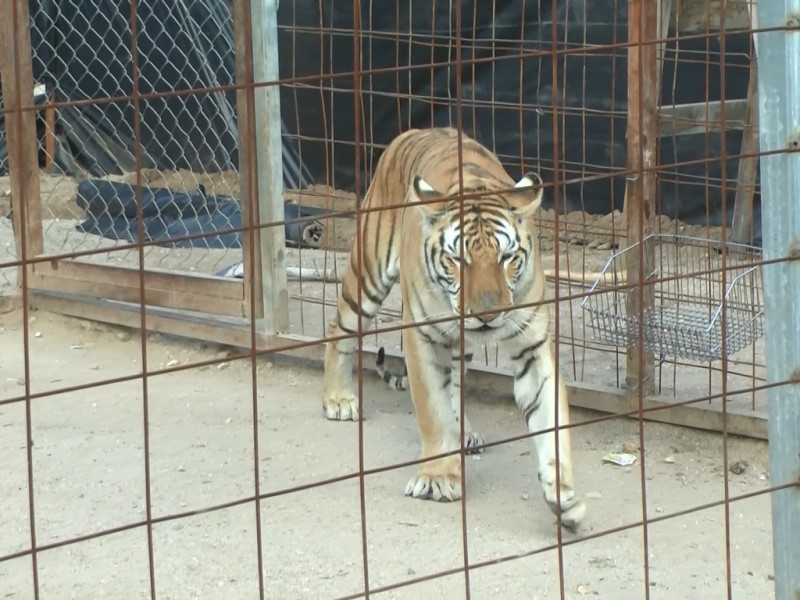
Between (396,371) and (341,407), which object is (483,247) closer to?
(341,407)

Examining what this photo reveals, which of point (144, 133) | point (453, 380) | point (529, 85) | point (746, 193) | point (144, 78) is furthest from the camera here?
point (144, 133)

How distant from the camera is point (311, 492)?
449 cm

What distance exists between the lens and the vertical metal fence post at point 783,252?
2.65 meters

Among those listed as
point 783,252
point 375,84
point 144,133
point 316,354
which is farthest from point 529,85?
point 783,252

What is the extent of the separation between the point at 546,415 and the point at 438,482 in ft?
1.38

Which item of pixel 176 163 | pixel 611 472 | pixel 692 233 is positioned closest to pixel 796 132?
pixel 611 472

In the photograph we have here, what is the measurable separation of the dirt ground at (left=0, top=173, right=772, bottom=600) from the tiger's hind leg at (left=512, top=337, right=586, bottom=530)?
4.5 inches

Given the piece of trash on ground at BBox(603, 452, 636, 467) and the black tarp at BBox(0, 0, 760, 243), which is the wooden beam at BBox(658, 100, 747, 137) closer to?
the piece of trash on ground at BBox(603, 452, 636, 467)

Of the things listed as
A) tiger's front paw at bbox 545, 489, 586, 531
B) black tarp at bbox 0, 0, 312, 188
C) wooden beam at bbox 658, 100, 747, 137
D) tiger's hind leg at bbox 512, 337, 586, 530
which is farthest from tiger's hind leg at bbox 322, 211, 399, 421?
black tarp at bbox 0, 0, 312, 188

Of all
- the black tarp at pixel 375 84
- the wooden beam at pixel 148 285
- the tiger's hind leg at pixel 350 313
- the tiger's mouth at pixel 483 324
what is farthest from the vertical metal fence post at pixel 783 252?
the black tarp at pixel 375 84

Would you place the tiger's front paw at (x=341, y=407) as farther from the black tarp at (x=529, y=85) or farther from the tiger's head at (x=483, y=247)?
the black tarp at (x=529, y=85)

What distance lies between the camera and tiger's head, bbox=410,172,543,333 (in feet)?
13.5

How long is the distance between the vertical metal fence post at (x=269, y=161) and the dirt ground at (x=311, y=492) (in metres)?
0.36

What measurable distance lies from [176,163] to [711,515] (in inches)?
234
